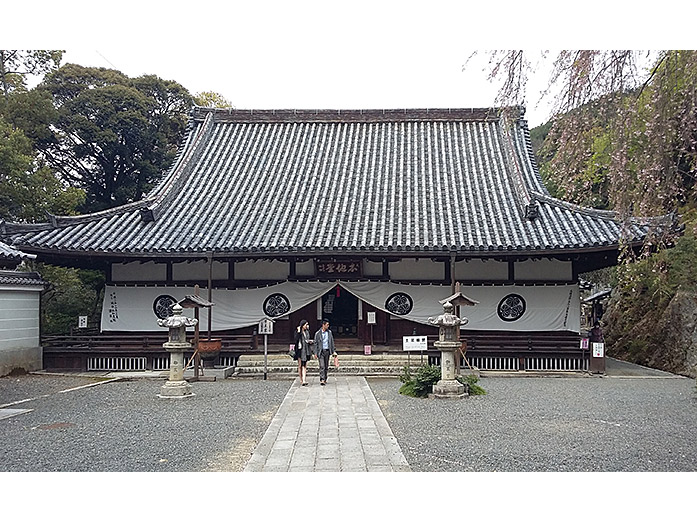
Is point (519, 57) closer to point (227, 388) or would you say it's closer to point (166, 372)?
point (227, 388)

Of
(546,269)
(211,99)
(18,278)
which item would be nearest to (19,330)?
(18,278)

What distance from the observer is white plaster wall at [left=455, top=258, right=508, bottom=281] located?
15.7m

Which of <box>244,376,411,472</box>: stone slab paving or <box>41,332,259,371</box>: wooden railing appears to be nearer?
<box>244,376,411,472</box>: stone slab paving

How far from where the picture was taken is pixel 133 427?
334 inches

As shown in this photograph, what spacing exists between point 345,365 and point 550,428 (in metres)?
7.26

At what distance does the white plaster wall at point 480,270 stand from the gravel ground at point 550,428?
3.79 metres

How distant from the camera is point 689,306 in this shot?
50.3ft

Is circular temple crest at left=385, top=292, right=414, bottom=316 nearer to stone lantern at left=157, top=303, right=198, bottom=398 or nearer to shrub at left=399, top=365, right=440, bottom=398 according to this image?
shrub at left=399, top=365, right=440, bottom=398

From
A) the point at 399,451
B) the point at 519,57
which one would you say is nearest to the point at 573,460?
the point at 399,451

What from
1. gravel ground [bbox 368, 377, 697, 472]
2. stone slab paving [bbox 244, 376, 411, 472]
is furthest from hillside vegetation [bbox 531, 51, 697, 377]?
stone slab paving [bbox 244, 376, 411, 472]

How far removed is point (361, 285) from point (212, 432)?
8.27m

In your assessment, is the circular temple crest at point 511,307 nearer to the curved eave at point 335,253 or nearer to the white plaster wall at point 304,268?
the curved eave at point 335,253

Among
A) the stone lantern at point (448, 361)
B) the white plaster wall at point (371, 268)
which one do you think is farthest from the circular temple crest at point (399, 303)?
the stone lantern at point (448, 361)

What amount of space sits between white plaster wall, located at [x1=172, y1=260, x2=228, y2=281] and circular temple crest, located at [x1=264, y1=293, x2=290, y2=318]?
4.62 feet
